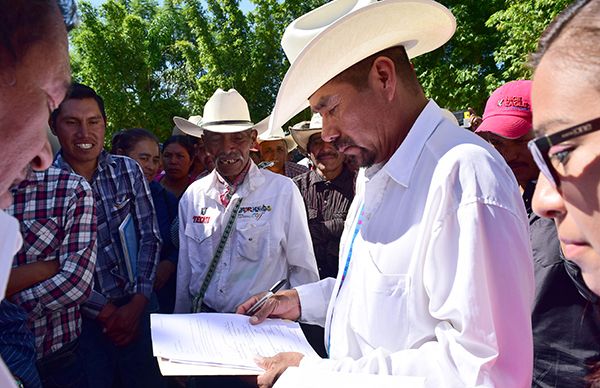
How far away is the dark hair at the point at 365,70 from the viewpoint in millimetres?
1898

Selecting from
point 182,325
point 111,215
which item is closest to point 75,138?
point 111,215

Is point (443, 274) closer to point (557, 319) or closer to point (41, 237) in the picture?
point (557, 319)

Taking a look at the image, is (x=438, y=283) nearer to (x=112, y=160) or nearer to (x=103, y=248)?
(x=103, y=248)

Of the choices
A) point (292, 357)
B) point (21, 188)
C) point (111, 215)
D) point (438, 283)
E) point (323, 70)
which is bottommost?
point (292, 357)

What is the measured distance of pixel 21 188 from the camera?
106 inches

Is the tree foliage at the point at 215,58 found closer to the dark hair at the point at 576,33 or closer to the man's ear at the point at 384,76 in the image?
the man's ear at the point at 384,76

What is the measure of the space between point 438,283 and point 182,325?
3.87 feet

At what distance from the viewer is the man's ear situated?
1.88 meters

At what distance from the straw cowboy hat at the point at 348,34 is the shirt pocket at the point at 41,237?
141 cm

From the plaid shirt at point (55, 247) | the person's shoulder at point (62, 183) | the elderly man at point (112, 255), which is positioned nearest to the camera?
the plaid shirt at point (55, 247)

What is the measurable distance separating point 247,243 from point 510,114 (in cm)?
172

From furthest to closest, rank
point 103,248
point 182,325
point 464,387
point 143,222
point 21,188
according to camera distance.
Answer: point 143,222 → point 103,248 → point 21,188 → point 182,325 → point 464,387

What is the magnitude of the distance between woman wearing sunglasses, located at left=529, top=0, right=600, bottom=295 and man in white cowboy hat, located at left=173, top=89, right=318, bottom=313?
2.25 meters

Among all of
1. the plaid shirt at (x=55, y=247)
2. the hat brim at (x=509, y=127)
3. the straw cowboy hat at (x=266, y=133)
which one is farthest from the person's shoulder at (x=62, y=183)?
the hat brim at (x=509, y=127)
